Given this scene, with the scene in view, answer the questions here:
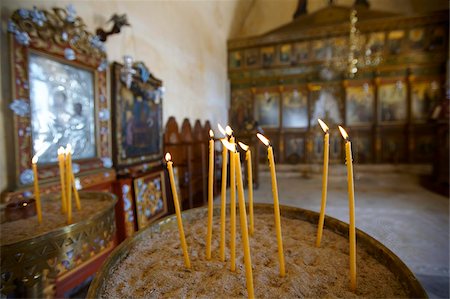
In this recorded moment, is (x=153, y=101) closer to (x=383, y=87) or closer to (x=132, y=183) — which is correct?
(x=132, y=183)

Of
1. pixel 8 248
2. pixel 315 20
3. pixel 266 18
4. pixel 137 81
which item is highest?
pixel 266 18

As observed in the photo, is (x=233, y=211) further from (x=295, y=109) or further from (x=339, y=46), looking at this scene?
(x=339, y=46)

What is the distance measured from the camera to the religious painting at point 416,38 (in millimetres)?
7051

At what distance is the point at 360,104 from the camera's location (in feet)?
25.7

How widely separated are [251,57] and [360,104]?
4.26m

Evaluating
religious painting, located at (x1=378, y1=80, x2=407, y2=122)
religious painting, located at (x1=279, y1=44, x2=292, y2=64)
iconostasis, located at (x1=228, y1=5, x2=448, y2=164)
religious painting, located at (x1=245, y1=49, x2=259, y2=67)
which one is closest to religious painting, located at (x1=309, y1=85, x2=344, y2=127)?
iconostasis, located at (x1=228, y1=5, x2=448, y2=164)

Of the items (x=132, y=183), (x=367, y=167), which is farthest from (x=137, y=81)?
(x=367, y=167)

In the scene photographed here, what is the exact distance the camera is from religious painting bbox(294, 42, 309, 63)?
797 cm

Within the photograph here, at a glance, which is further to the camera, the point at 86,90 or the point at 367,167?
the point at 367,167

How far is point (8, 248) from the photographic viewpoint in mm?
936

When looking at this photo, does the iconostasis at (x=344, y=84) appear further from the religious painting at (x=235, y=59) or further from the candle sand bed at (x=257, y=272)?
the candle sand bed at (x=257, y=272)

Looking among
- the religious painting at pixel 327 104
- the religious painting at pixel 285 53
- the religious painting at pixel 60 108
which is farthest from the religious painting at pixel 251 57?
the religious painting at pixel 60 108

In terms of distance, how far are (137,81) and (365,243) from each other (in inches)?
125

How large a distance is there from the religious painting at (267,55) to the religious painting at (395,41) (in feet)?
12.3
